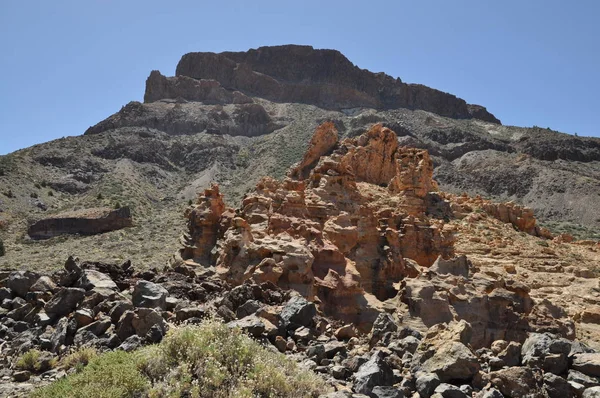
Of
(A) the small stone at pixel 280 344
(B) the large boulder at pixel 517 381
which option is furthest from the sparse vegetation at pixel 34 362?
(B) the large boulder at pixel 517 381

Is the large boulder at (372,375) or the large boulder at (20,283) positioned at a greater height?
the large boulder at (20,283)

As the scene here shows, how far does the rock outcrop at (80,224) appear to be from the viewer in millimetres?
45434

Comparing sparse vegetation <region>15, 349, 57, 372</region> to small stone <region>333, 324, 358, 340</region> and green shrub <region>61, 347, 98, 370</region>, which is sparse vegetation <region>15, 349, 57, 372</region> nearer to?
green shrub <region>61, 347, 98, 370</region>

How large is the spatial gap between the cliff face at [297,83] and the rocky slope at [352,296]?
103 m

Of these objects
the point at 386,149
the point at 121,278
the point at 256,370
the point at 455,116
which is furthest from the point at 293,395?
the point at 455,116

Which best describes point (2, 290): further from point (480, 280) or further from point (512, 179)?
point (512, 179)

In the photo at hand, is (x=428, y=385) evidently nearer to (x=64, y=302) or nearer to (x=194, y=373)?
(x=194, y=373)

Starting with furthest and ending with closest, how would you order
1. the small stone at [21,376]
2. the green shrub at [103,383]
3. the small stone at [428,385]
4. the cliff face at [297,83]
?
the cliff face at [297,83] → the small stone at [21,376] → the small stone at [428,385] → the green shrub at [103,383]

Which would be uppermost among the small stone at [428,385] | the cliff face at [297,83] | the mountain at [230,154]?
the cliff face at [297,83]

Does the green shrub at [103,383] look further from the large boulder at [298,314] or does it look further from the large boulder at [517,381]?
the large boulder at [517,381]

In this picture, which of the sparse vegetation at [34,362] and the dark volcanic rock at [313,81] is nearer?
the sparse vegetation at [34,362]

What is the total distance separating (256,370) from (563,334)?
14197 millimetres

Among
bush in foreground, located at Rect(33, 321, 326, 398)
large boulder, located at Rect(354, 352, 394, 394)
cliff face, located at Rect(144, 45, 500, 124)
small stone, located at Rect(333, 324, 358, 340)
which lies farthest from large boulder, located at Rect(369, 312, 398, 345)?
cliff face, located at Rect(144, 45, 500, 124)

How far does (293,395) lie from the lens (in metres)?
Result: 6.60
